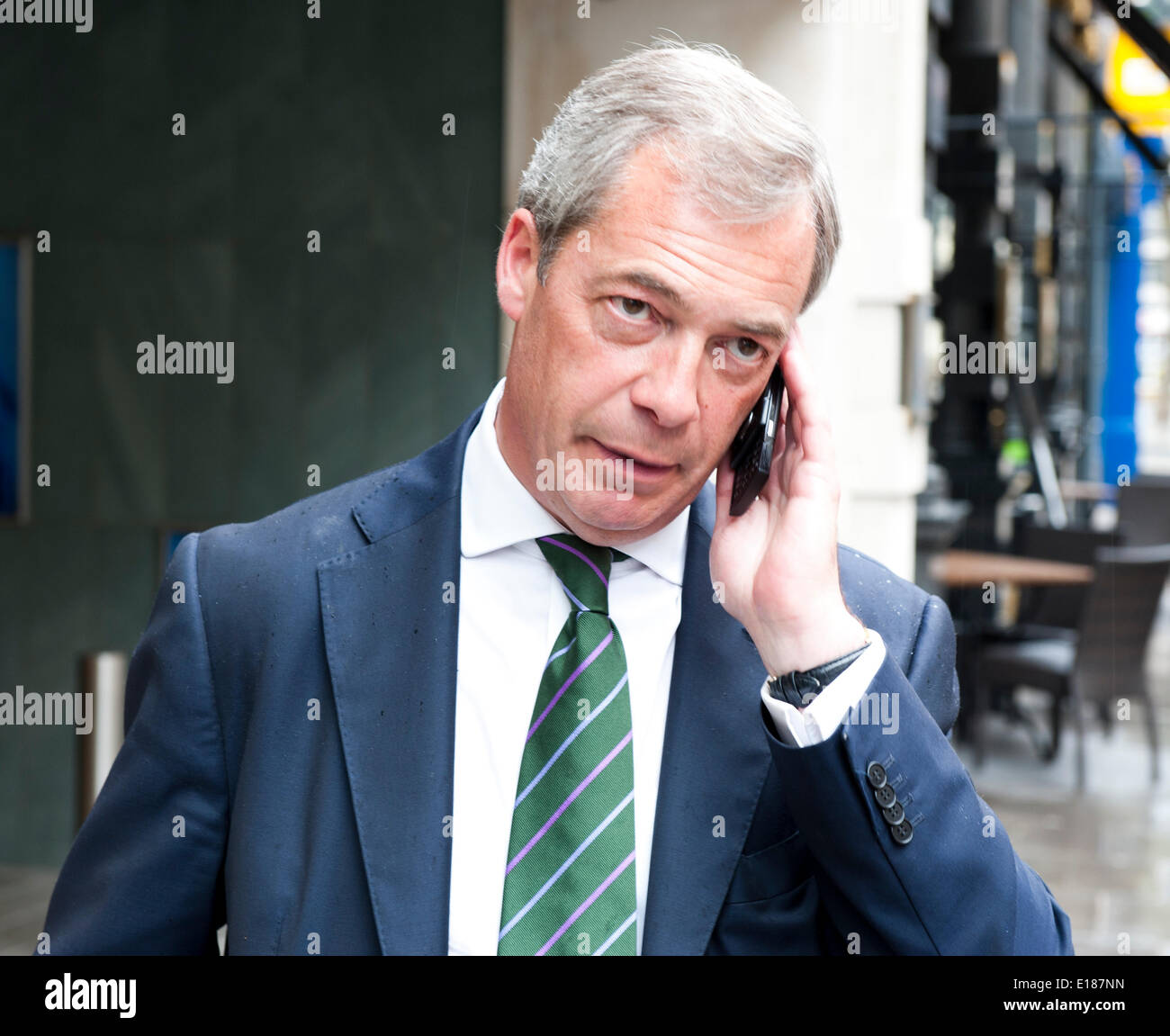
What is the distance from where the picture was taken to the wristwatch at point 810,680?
131cm

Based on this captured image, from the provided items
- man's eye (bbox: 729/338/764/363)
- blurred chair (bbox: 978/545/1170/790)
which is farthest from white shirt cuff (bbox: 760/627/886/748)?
blurred chair (bbox: 978/545/1170/790)

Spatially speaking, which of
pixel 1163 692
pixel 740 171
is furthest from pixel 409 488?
pixel 1163 692

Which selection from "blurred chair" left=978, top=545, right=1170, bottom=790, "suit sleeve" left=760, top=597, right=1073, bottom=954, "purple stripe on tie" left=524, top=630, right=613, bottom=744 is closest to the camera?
"suit sleeve" left=760, top=597, right=1073, bottom=954

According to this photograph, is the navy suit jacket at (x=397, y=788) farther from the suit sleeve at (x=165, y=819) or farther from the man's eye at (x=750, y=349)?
the man's eye at (x=750, y=349)

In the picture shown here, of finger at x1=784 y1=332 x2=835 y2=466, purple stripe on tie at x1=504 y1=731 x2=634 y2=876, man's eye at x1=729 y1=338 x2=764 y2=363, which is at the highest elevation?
man's eye at x1=729 y1=338 x2=764 y2=363

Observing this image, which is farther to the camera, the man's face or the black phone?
the black phone

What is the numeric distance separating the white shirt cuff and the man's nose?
1.04 ft

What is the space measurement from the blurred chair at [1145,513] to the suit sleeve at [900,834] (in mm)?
10072

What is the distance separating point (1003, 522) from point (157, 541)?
6503 millimetres

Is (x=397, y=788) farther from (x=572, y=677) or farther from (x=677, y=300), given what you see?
(x=677, y=300)

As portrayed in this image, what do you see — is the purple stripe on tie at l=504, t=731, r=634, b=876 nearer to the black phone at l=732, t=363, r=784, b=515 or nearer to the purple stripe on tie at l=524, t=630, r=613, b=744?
the purple stripe on tie at l=524, t=630, r=613, b=744

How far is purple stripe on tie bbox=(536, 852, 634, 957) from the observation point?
1.31m

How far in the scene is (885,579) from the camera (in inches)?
61.9

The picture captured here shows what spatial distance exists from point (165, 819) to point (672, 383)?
765mm
